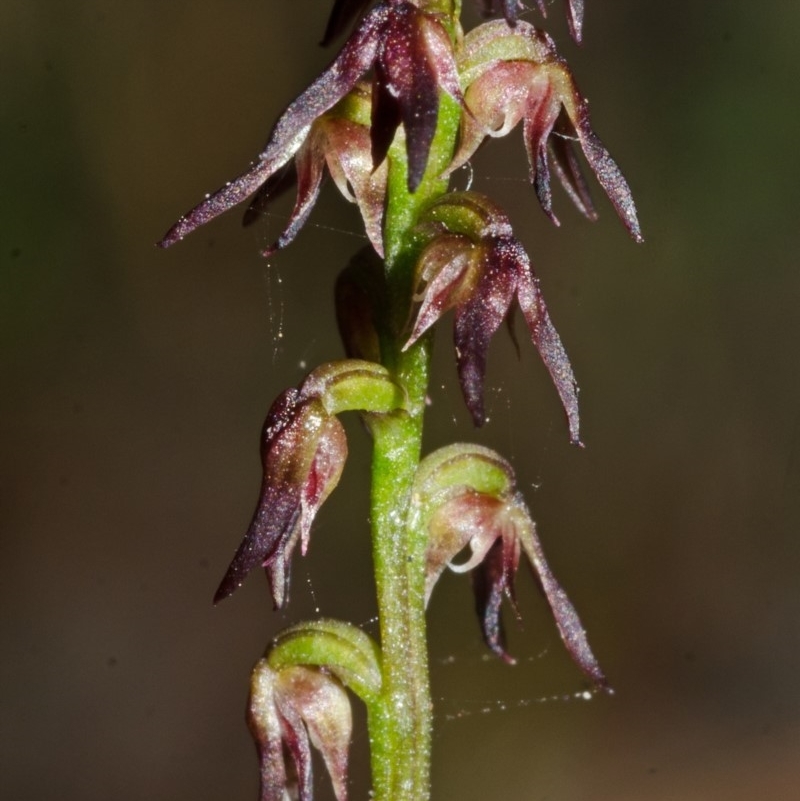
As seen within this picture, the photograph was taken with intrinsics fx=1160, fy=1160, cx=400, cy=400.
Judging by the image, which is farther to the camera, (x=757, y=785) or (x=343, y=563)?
(x=343, y=563)

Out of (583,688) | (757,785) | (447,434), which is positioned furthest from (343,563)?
(757,785)

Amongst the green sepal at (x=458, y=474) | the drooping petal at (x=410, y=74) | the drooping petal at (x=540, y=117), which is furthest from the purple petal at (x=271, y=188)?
the green sepal at (x=458, y=474)

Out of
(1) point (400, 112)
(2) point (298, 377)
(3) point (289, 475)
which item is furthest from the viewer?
(2) point (298, 377)

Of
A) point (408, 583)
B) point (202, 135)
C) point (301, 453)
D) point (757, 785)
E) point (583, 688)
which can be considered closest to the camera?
point (301, 453)

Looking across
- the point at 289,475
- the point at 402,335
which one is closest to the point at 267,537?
the point at 289,475

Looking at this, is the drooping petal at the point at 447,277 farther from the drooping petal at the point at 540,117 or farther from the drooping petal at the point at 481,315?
the drooping petal at the point at 540,117

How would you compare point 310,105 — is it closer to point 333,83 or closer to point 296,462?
point 333,83

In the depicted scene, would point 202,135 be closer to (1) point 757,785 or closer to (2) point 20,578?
(2) point 20,578
